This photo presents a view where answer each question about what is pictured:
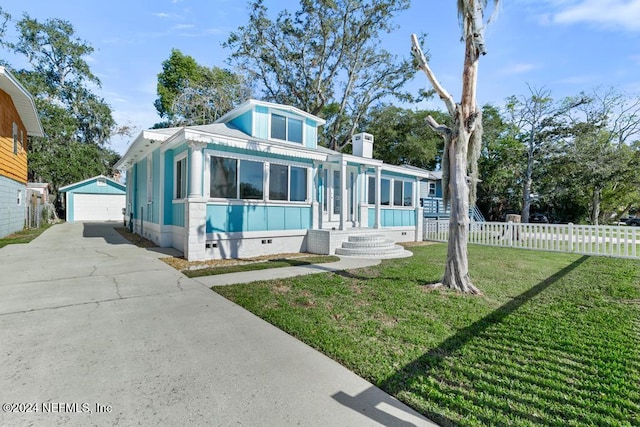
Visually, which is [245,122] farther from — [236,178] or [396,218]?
[396,218]

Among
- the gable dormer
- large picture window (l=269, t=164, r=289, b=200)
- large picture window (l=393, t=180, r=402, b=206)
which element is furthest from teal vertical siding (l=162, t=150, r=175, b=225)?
large picture window (l=393, t=180, r=402, b=206)

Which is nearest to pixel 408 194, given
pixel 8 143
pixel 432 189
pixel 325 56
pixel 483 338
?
pixel 432 189

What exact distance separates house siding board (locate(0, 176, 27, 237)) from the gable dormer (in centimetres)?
863

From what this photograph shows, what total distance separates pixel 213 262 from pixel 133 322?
4144 millimetres

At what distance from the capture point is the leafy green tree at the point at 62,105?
24.6 m

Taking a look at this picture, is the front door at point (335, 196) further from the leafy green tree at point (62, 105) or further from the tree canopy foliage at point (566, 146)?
the leafy green tree at point (62, 105)

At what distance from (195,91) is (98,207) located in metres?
12.2

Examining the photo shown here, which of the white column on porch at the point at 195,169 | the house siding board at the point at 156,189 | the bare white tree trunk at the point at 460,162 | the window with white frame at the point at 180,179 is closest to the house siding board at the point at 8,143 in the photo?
the house siding board at the point at 156,189

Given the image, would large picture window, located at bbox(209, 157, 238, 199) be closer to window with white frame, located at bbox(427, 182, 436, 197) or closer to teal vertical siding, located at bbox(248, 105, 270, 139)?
teal vertical siding, located at bbox(248, 105, 270, 139)

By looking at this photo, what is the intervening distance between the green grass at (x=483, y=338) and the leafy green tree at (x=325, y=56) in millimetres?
18954

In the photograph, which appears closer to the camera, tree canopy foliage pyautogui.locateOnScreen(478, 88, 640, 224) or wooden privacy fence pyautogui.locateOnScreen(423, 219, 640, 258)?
wooden privacy fence pyautogui.locateOnScreen(423, 219, 640, 258)

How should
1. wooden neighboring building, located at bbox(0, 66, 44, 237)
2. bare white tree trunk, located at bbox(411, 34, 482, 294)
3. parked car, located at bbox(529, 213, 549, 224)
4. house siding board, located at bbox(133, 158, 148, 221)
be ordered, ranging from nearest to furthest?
1. bare white tree trunk, located at bbox(411, 34, 482, 294)
2. wooden neighboring building, located at bbox(0, 66, 44, 237)
3. house siding board, located at bbox(133, 158, 148, 221)
4. parked car, located at bbox(529, 213, 549, 224)

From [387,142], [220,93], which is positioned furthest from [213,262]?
[387,142]

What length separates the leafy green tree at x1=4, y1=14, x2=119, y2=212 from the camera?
24.6 metres
